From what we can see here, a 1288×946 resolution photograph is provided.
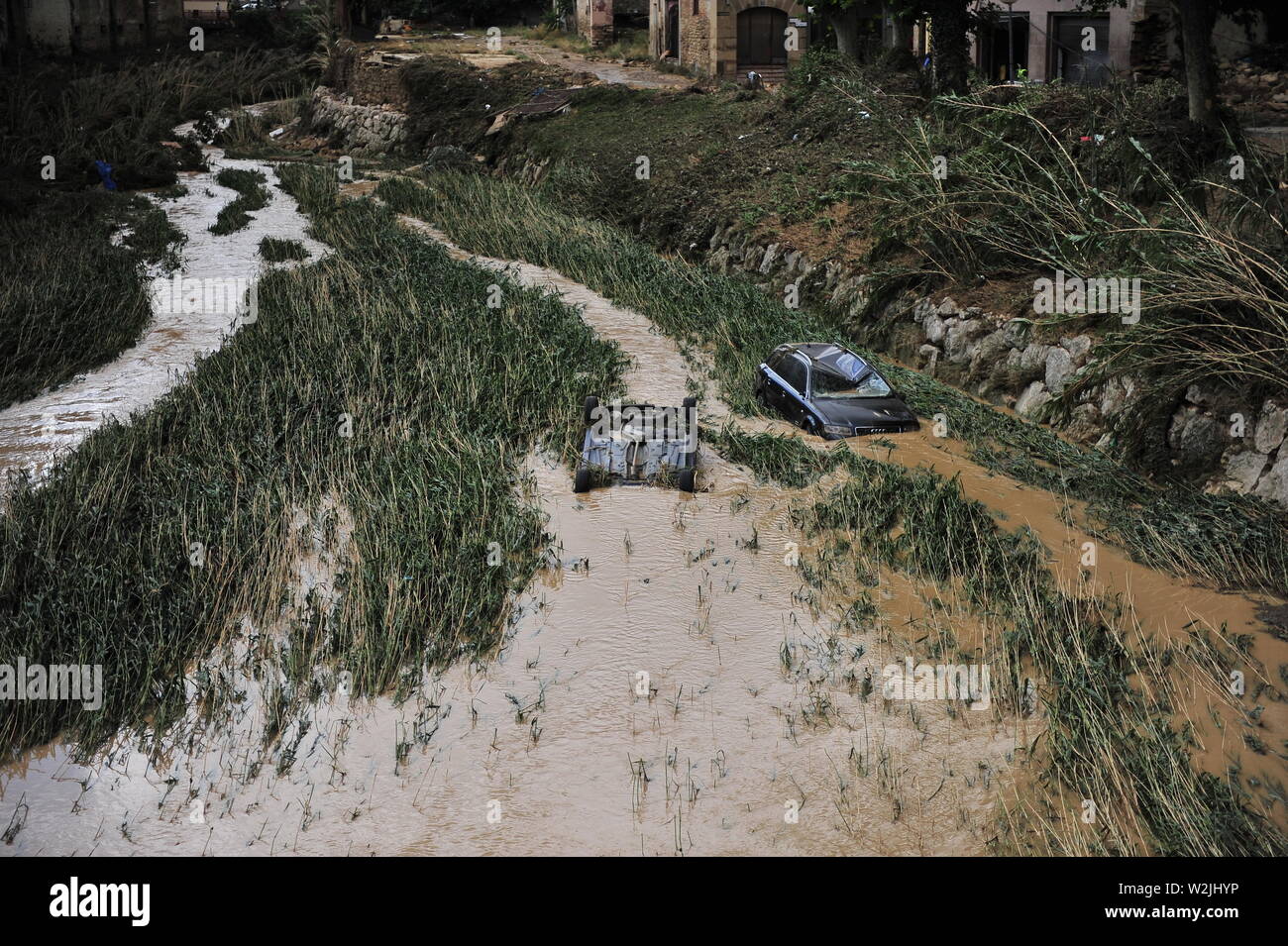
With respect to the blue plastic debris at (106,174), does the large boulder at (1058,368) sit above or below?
below

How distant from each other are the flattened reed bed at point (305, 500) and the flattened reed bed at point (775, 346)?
2023 mm

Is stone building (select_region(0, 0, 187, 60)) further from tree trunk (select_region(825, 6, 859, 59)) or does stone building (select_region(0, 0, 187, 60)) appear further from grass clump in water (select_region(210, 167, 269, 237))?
tree trunk (select_region(825, 6, 859, 59))

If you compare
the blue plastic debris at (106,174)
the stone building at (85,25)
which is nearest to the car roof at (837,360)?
the blue plastic debris at (106,174)

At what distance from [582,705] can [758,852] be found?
88.8 inches

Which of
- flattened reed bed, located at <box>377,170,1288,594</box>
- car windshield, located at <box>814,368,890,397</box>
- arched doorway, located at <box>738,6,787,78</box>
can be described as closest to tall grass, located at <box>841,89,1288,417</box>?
flattened reed bed, located at <box>377,170,1288,594</box>

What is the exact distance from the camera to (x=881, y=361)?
60.2 feet

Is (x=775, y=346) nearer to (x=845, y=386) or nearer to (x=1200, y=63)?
(x=845, y=386)

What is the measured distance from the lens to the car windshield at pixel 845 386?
15.0 metres

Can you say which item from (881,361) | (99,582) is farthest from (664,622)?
(881,361)

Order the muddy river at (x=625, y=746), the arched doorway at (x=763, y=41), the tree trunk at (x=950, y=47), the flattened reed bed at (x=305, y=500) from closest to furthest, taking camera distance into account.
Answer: the muddy river at (x=625, y=746), the flattened reed bed at (x=305, y=500), the tree trunk at (x=950, y=47), the arched doorway at (x=763, y=41)

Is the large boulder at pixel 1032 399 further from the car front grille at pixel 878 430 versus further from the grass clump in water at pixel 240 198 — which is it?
the grass clump in water at pixel 240 198

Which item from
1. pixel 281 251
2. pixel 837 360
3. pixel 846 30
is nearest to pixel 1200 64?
pixel 837 360

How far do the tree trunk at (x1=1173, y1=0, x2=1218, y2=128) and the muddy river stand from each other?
8558 millimetres

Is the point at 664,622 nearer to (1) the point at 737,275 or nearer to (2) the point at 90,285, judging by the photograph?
(1) the point at 737,275
